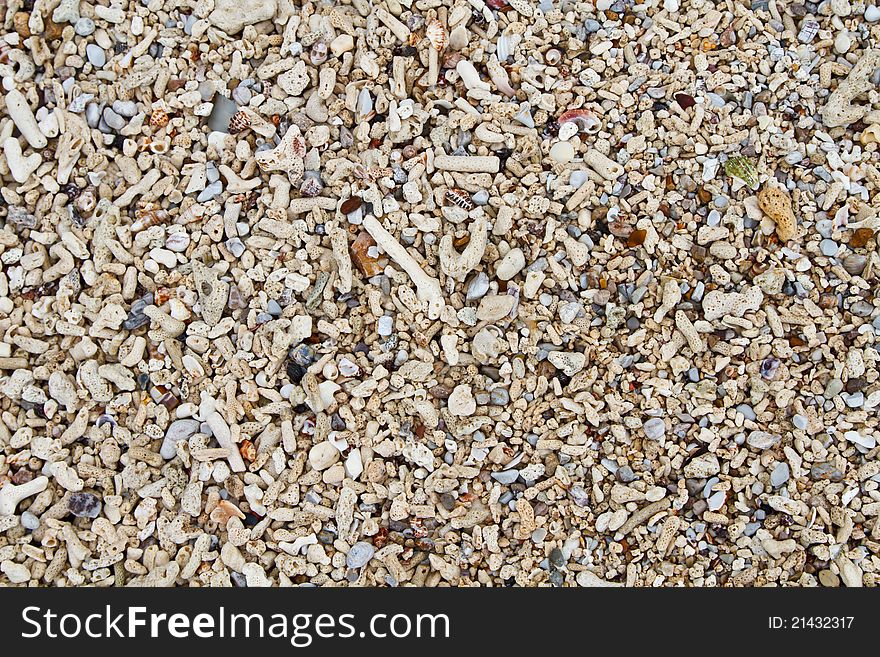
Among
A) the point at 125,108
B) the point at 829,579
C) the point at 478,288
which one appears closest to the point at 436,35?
the point at 478,288

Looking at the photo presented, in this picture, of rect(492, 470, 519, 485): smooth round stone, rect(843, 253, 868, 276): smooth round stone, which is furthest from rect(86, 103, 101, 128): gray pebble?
rect(843, 253, 868, 276): smooth round stone

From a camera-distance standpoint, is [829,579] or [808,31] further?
[808,31]

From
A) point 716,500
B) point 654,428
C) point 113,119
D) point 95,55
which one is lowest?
point 716,500

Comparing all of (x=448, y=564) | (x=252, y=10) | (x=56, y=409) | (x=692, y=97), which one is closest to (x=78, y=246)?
(x=56, y=409)

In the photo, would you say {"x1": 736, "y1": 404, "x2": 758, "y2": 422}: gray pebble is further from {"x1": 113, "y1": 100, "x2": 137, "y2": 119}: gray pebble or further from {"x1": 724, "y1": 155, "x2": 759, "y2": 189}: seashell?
{"x1": 113, "y1": 100, "x2": 137, "y2": 119}: gray pebble

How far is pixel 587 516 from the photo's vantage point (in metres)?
1.78

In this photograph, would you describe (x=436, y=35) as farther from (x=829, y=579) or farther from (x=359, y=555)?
(x=829, y=579)

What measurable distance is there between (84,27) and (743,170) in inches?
62.7

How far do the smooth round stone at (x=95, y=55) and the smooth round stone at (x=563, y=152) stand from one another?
110cm

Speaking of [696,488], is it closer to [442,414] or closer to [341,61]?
[442,414]

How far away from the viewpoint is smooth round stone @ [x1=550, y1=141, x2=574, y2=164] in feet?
6.04

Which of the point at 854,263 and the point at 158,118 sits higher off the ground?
the point at 158,118

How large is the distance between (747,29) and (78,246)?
1.65m

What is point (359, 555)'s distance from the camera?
1.76m
